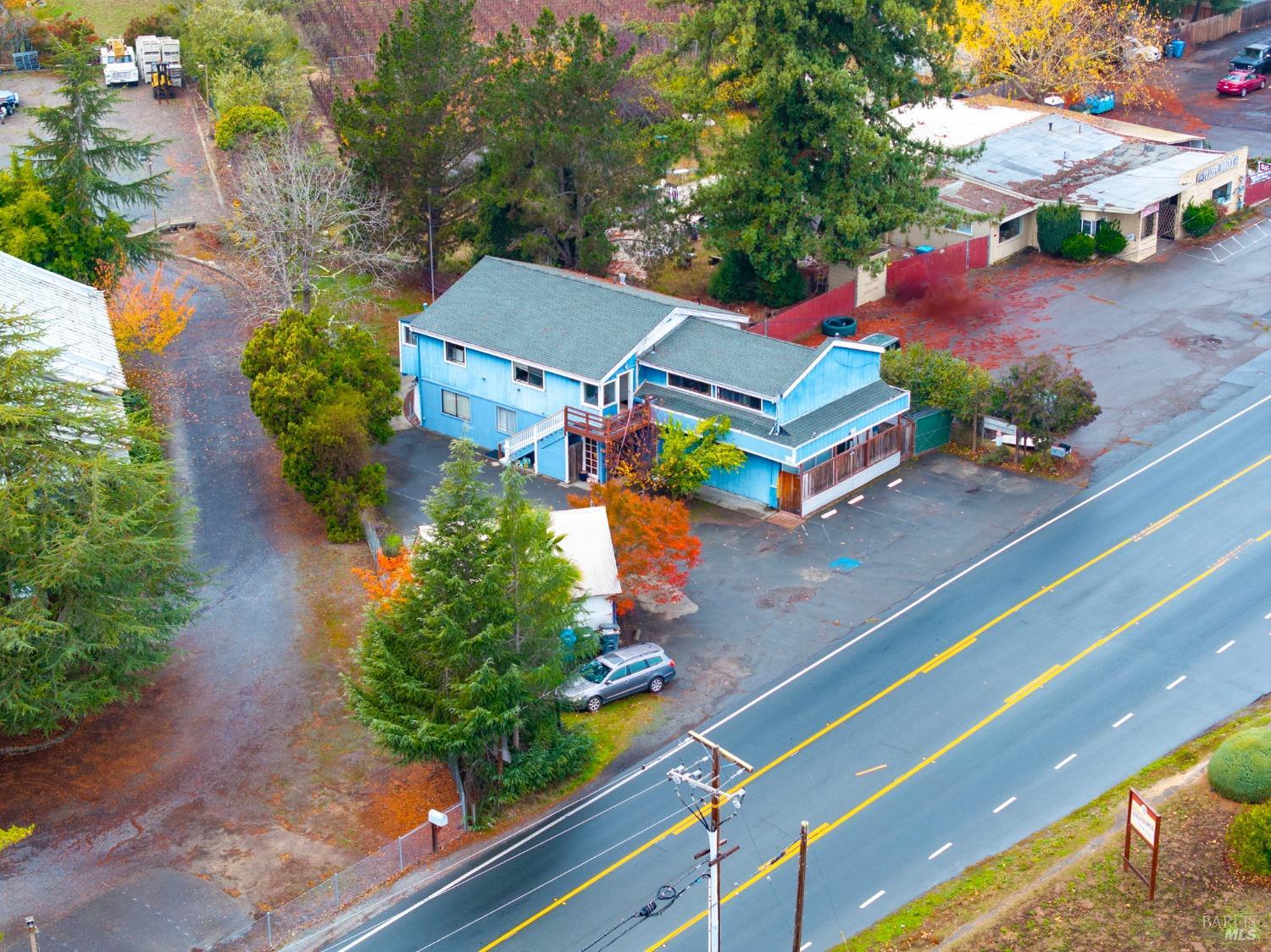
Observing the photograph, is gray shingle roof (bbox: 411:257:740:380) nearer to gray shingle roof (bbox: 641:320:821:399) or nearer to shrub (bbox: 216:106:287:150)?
gray shingle roof (bbox: 641:320:821:399)

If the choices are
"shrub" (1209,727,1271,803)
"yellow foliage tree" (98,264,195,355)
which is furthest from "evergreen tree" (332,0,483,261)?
"shrub" (1209,727,1271,803)

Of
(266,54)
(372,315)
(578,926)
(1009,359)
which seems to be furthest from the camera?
(266,54)

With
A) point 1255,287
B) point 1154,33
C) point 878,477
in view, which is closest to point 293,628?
point 878,477

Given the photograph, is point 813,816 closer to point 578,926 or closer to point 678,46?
point 578,926

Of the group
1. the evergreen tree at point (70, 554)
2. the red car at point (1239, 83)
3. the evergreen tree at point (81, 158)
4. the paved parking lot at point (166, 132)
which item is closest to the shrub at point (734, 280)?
the evergreen tree at point (81, 158)

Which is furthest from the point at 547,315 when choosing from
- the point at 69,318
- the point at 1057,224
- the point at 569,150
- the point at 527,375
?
the point at 1057,224

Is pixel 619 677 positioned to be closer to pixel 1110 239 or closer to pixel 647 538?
pixel 647 538

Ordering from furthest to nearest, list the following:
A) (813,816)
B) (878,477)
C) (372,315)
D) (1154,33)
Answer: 1. (1154,33)
2. (372,315)
3. (878,477)
4. (813,816)
